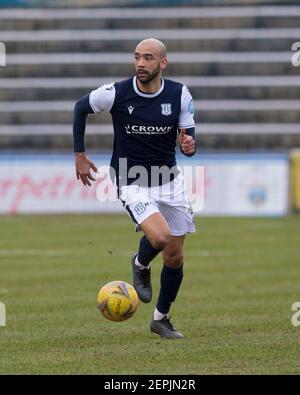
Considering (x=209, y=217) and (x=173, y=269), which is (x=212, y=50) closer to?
(x=209, y=217)

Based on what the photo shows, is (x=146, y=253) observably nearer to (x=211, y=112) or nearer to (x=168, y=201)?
(x=168, y=201)

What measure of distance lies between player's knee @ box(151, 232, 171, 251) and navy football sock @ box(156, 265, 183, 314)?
559 millimetres

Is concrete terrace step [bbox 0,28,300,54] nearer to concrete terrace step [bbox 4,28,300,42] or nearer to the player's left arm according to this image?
concrete terrace step [bbox 4,28,300,42]

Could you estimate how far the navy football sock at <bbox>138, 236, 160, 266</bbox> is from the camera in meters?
8.80

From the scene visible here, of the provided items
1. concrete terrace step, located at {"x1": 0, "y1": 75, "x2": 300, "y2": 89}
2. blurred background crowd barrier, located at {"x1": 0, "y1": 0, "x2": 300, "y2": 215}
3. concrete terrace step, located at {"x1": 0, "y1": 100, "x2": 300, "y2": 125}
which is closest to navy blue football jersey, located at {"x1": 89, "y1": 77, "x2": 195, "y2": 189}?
blurred background crowd barrier, located at {"x1": 0, "y1": 0, "x2": 300, "y2": 215}

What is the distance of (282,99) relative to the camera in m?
33.3

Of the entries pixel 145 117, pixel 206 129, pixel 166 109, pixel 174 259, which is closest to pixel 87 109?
pixel 145 117

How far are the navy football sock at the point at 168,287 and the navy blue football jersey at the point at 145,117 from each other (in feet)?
2.86

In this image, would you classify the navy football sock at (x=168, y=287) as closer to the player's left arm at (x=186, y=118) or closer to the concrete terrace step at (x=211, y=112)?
the player's left arm at (x=186, y=118)

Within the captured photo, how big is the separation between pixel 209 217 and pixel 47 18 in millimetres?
13013

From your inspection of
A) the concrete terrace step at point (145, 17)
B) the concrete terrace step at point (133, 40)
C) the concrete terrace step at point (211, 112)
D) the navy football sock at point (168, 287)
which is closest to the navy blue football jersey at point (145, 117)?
the navy football sock at point (168, 287)

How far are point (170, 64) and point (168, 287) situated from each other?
25.5 metres
